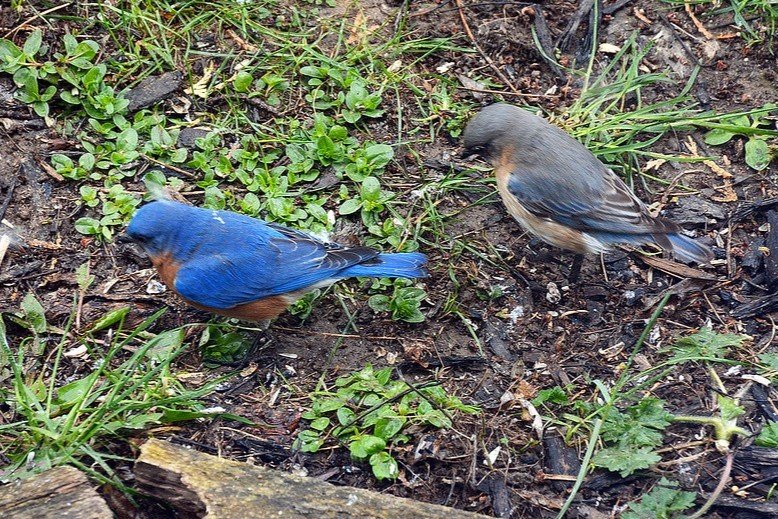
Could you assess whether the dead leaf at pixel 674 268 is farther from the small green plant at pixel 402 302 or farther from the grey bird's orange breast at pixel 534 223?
the small green plant at pixel 402 302

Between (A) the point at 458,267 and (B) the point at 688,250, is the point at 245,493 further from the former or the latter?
(B) the point at 688,250

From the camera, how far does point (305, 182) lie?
5488 millimetres

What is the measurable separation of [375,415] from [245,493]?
92 centimetres

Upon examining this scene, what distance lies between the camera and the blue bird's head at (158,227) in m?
4.60

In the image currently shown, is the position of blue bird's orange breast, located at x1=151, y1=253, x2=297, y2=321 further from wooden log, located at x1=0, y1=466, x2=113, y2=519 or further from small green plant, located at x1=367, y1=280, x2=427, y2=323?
wooden log, located at x1=0, y1=466, x2=113, y2=519

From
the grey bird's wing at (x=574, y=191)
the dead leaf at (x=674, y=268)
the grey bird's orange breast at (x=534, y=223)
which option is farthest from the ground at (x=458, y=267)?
the grey bird's wing at (x=574, y=191)

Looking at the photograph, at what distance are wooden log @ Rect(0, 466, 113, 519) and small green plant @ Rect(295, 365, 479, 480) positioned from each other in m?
1.07

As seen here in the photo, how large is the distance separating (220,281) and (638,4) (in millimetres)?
3819

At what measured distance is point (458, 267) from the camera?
5.17 metres

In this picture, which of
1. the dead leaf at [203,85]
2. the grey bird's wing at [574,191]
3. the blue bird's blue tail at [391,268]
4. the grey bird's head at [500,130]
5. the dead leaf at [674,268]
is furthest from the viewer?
the dead leaf at [203,85]

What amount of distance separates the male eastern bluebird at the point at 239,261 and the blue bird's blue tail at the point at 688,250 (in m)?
1.44

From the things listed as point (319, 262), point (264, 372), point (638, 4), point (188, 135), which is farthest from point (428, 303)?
point (638, 4)

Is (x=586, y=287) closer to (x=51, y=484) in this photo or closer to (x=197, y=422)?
(x=197, y=422)

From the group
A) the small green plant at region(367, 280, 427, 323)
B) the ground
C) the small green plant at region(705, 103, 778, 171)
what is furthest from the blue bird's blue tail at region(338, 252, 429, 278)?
the small green plant at region(705, 103, 778, 171)
